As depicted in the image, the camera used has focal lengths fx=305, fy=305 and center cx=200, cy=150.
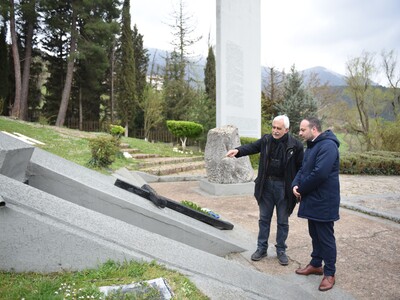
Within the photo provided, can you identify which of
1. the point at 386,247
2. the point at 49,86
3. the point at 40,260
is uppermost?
the point at 49,86

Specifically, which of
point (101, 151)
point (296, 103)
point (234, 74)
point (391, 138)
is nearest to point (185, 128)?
point (234, 74)

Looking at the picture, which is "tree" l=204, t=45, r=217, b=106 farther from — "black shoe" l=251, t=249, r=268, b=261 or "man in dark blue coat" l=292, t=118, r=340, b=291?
"man in dark blue coat" l=292, t=118, r=340, b=291

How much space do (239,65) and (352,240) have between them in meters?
7.57

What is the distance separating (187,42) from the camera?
110ft

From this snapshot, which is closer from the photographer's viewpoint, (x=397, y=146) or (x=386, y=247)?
(x=386, y=247)

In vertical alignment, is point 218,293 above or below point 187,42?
below

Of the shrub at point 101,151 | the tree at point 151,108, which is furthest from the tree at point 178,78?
the shrub at point 101,151

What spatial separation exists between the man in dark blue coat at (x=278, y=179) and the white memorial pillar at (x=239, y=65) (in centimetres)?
644

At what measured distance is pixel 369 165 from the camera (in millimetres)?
13062

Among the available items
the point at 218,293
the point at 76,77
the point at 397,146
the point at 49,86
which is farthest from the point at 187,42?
the point at 218,293

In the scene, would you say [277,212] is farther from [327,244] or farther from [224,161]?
[224,161]

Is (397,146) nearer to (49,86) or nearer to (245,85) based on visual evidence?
(245,85)

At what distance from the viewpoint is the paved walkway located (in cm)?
333

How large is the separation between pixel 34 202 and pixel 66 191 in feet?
3.58
